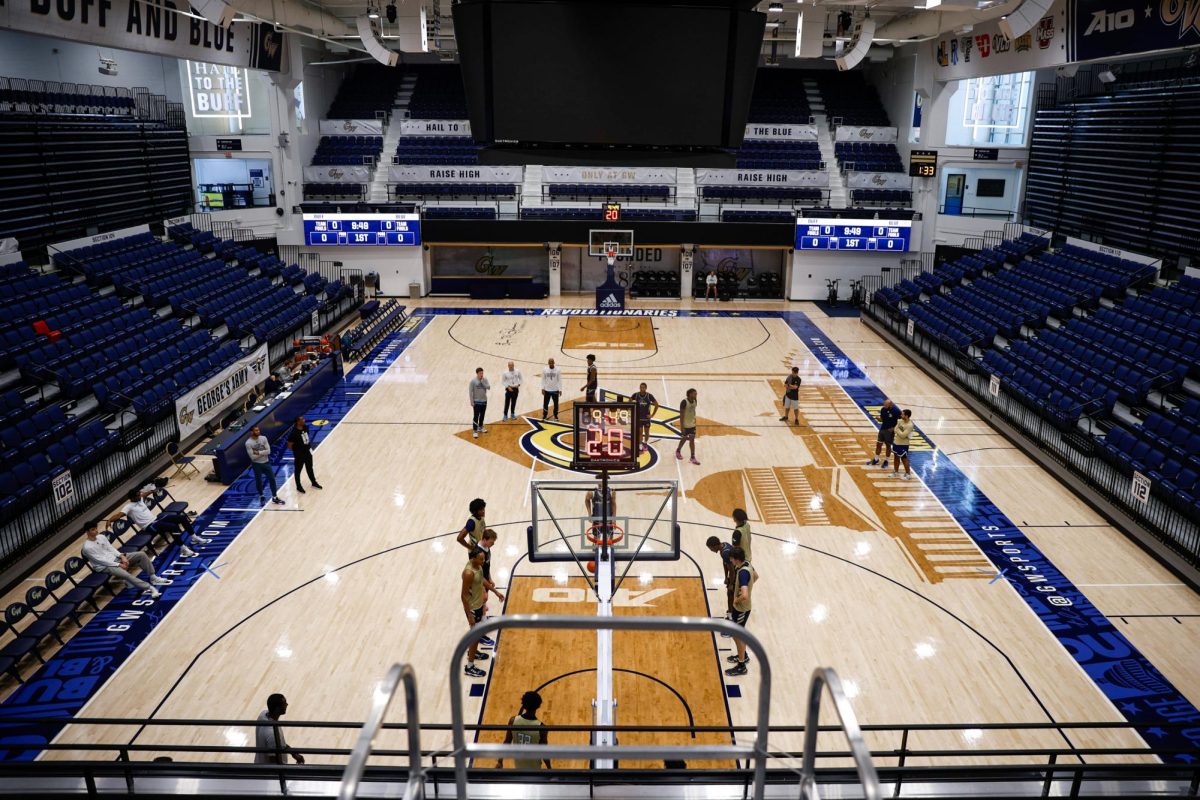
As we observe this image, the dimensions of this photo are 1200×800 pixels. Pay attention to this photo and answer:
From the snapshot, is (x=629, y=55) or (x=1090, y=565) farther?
(x=1090, y=565)

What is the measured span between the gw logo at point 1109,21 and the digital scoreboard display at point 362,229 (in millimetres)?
21388

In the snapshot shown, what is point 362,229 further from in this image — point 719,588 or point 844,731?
point 844,731

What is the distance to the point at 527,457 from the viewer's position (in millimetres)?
16484

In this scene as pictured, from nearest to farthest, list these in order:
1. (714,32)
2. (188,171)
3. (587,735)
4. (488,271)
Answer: (714,32), (587,735), (188,171), (488,271)

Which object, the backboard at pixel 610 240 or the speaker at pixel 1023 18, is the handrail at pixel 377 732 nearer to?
the speaker at pixel 1023 18

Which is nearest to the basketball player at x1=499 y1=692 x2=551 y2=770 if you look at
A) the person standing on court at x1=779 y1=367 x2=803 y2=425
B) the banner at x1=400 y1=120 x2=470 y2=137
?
the person standing on court at x1=779 y1=367 x2=803 y2=425

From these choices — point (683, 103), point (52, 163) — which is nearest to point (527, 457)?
point (683, 103)

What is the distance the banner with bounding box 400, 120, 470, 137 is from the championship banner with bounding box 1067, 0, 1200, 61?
22.8m

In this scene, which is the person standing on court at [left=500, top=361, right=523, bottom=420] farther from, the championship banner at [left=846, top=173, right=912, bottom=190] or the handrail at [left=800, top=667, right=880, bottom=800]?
the championship banner at [left=846, top=173, right=912, bottom=190]

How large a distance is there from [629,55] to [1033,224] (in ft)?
87.6

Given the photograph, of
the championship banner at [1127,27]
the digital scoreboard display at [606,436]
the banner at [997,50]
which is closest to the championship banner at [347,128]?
the banner at [997,50]

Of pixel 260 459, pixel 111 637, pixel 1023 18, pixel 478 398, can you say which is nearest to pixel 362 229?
pixel 478 398

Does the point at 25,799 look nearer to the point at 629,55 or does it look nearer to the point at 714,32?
the point at 629,55

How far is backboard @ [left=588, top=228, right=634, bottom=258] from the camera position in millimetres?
31141
